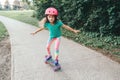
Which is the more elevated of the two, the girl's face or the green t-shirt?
the girl's face

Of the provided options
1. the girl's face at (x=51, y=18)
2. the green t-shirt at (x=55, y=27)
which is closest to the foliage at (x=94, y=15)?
the green t-shirt at (x=55, y=27)

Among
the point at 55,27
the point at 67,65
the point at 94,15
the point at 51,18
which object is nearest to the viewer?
the point at 51,18

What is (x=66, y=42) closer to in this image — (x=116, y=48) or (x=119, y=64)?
(x=116, y=48)

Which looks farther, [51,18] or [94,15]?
[94,15]

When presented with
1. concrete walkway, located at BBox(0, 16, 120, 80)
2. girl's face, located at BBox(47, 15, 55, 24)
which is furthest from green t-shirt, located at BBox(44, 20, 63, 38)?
concrete walkway, located at BBox(0, 16, 120, 80)

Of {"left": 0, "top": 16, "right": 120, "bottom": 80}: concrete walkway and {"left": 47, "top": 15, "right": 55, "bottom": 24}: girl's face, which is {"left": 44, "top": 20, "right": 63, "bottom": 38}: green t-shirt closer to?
{"left": 47, "top": 15, "right": 55, "bottom": 24}: girl's face

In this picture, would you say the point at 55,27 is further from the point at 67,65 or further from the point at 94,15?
the point at 94,15

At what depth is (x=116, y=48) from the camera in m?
7.54

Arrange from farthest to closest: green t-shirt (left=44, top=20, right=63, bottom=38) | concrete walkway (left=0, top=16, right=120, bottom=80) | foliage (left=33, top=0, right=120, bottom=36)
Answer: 1. foliage (left=33, top=0, right=120, bottom=36)
2. green t-shirt (left=44, top=20, right=63, bottom=38)
3. concrete walkway (left=0, top=16, right=120, bottom=80)

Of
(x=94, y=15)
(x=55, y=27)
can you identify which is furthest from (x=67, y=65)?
(x=94, y=15)

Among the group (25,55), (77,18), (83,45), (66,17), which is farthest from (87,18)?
(25,55)

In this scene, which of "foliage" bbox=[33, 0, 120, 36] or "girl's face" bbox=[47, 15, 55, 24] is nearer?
"girl's face" bbox=[47, 15, 55, 24]

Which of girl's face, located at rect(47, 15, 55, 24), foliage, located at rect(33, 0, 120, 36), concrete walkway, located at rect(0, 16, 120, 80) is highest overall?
girl's face, located at rect(47, 15, 55, 24)

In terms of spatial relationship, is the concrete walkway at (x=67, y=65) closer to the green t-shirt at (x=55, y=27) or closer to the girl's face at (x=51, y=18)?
the green t-shirt at (x=55, y=27)
